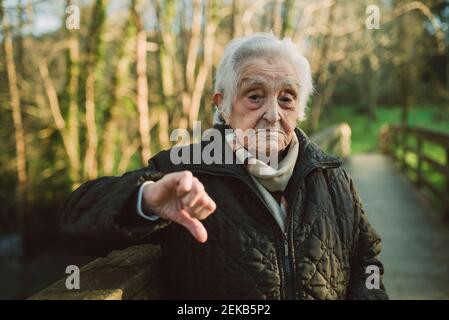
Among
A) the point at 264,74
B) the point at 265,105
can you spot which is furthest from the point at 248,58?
the point at 265,105

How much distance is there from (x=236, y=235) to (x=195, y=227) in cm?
32

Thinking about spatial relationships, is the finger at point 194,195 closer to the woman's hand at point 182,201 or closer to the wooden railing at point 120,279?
the woman's hand at point 182,201

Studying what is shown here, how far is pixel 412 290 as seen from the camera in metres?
4.10

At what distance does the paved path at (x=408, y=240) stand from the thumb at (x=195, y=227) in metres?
3.27

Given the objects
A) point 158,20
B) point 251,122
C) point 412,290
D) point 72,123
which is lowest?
point 412,290

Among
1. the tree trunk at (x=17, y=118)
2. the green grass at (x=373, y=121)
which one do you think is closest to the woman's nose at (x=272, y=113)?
the tree trunk at (x=17, y=118)

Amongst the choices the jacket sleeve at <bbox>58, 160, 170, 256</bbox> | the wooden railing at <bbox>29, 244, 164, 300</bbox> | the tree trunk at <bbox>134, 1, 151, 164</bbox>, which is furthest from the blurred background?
the jacket sleeve at <bbox>58, 160, 170, 256</bbox>

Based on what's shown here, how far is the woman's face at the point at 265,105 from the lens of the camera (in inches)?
68.7

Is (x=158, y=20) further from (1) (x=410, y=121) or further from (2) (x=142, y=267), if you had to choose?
(1) (x=410, y=121)

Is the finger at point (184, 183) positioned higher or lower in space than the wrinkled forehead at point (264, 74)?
lower

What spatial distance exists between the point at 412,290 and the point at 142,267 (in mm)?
3316

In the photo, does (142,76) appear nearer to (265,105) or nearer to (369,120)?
(265,105)

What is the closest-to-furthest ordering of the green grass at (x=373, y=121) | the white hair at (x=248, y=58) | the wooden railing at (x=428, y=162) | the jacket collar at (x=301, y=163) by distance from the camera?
the jacket collar at (x=301, y=163)
the white hair at (x=248, y=58)
the wooden railing at (x=428, y=162)
the green grass at (x=373, y=121)
